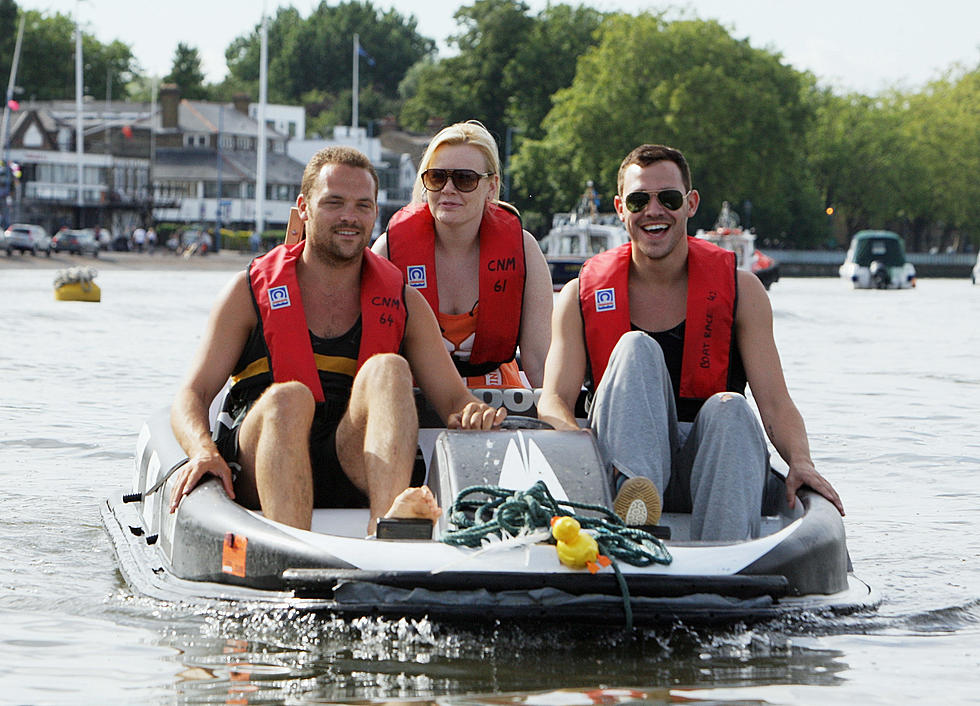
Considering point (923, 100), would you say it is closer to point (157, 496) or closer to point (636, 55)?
point (636, 55)

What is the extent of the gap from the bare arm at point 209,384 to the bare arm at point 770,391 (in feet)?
5.64

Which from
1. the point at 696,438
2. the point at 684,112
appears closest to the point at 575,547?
the point at 696,438

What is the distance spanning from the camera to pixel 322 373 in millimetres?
5684

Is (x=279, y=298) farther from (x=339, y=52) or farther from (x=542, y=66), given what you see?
(x=339, y=52)

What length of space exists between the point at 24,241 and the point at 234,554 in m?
59.0

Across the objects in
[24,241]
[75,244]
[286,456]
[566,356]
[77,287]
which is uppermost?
[566,356]

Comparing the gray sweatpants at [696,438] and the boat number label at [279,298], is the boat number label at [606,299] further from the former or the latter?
the boat number label at [279,298]

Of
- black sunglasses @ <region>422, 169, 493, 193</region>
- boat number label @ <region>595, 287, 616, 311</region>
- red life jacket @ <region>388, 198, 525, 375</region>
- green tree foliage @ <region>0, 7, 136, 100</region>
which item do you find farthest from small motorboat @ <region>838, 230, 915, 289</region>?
green tree foliage @ <region>0, 7, 136, 100</region>

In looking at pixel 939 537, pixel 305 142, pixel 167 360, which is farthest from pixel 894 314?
pixel 305 142

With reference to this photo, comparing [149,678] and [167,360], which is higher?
[149,678]

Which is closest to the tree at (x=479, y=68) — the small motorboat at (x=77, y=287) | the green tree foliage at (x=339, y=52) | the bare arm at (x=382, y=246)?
the small motorboat at (x=77, y=287)

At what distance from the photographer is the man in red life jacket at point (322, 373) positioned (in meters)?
5.24

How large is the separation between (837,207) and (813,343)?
223 ft

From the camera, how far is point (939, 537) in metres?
7.27
